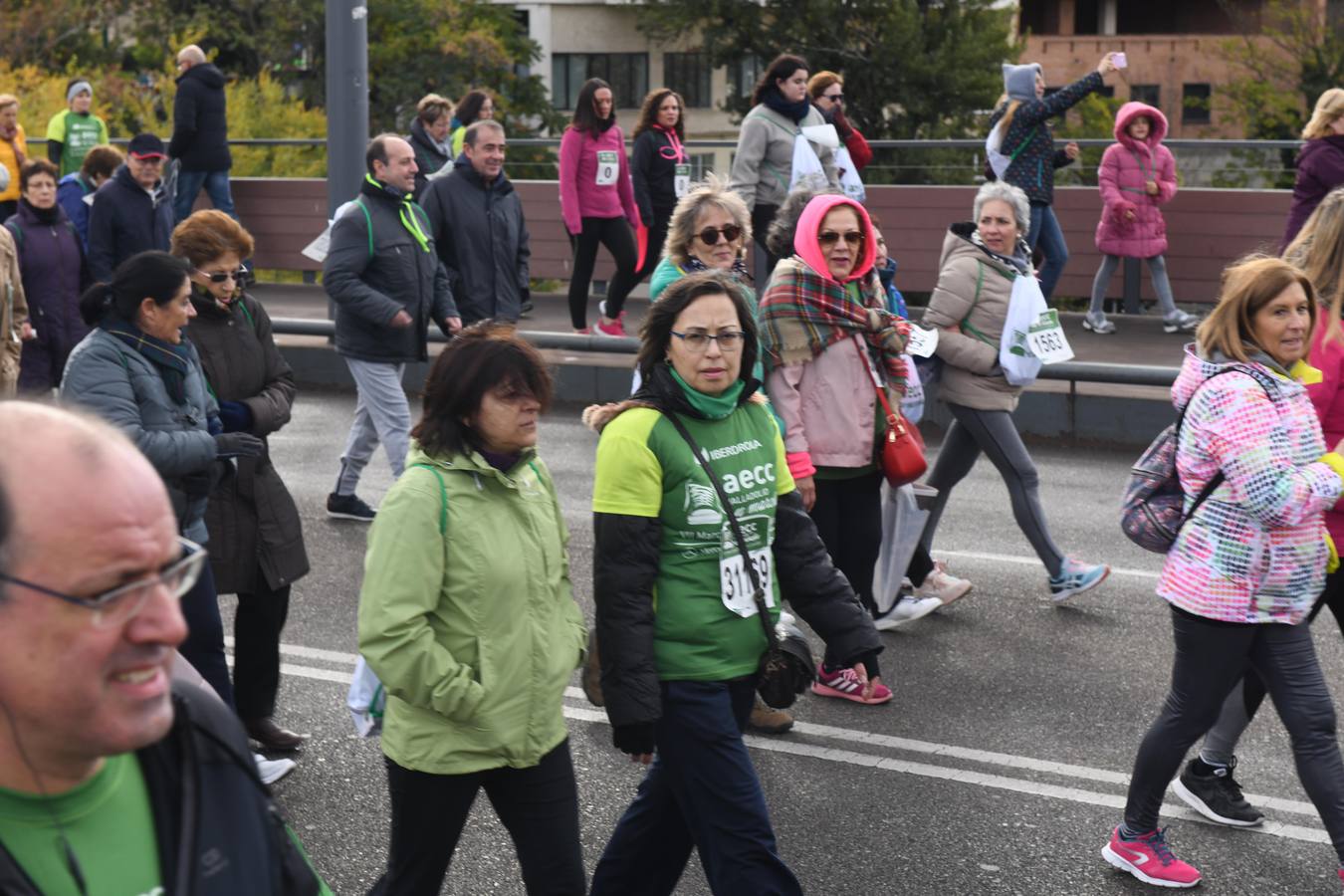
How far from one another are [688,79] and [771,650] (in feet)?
181

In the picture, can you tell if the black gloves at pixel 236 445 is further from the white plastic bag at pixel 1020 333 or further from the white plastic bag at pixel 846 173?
the white plastic bag at pixel 846 173

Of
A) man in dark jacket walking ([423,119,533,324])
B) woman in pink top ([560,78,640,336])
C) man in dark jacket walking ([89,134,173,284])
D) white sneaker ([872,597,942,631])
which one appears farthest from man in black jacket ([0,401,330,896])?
woman in pink top ([560,78,640,336])

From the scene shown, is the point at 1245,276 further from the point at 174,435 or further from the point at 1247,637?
the point at 174,435

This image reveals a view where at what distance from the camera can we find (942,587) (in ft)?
25.9

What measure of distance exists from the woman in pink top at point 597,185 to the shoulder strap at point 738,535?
27.4 ft

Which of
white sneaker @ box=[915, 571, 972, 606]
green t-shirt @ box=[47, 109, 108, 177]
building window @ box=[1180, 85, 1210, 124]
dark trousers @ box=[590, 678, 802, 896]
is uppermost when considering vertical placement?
building window @ box=[1180, 85, 1210, 124]

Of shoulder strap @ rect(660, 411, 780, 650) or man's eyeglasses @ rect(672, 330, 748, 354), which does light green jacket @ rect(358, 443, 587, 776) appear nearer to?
shoulder strap @ rect(660, 411, 780, 650)

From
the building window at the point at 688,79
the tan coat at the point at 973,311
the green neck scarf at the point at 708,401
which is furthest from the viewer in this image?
the building window at the point at 688,79

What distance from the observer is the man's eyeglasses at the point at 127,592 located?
1.95 metres

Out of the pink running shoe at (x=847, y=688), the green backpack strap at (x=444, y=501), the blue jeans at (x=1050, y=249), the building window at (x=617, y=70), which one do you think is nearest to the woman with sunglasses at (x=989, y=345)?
the pink running shoe at (x=847, y=688)

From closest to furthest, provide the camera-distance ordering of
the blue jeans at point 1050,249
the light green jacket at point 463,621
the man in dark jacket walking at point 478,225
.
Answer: the light green jacket at point 463,621
the man in dark jacket walking at point 478,225
the blue jeans at point 1050,249

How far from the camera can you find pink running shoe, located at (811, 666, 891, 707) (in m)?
6.75

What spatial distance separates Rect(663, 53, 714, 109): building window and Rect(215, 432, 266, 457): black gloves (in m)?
52.7

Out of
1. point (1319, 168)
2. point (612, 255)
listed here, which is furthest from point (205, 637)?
point (1319, 168)
